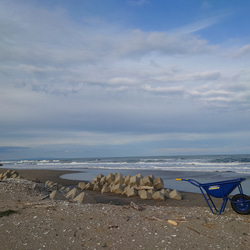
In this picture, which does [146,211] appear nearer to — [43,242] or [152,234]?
[152,234]

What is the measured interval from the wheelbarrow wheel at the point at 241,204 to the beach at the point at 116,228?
0.13 m

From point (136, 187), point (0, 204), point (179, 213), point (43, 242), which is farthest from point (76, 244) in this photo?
point (136, 187)

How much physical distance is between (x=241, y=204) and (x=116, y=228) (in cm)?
282

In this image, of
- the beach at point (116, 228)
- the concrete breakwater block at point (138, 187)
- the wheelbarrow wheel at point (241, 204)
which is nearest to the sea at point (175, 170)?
the concrete breakwater block at point (138, 187)

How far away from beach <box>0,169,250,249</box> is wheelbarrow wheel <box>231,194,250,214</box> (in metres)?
0.13

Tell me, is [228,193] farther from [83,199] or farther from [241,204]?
[83,199]

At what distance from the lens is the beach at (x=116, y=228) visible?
393 centimetres

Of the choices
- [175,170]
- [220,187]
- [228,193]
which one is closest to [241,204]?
[228,193]

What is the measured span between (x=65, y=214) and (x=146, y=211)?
1838mm

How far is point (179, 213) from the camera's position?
579 cm

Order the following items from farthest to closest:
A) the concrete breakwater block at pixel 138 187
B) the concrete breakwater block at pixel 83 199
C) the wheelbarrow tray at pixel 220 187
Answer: the concrete breakwater block at pixel 138 187 → the concrete breakwater block at pixel 83 199 → the wheelbarrow tray at pixel 220 187

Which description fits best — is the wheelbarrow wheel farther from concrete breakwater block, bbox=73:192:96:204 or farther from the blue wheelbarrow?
concrete breakwater block, bbox=73:192:96:204

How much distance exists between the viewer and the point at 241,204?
18.2 ft

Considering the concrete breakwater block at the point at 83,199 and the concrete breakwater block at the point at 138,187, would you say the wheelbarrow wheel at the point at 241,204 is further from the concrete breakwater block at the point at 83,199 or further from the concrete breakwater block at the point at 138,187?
the concrete breakwater block at the point at 83,199
